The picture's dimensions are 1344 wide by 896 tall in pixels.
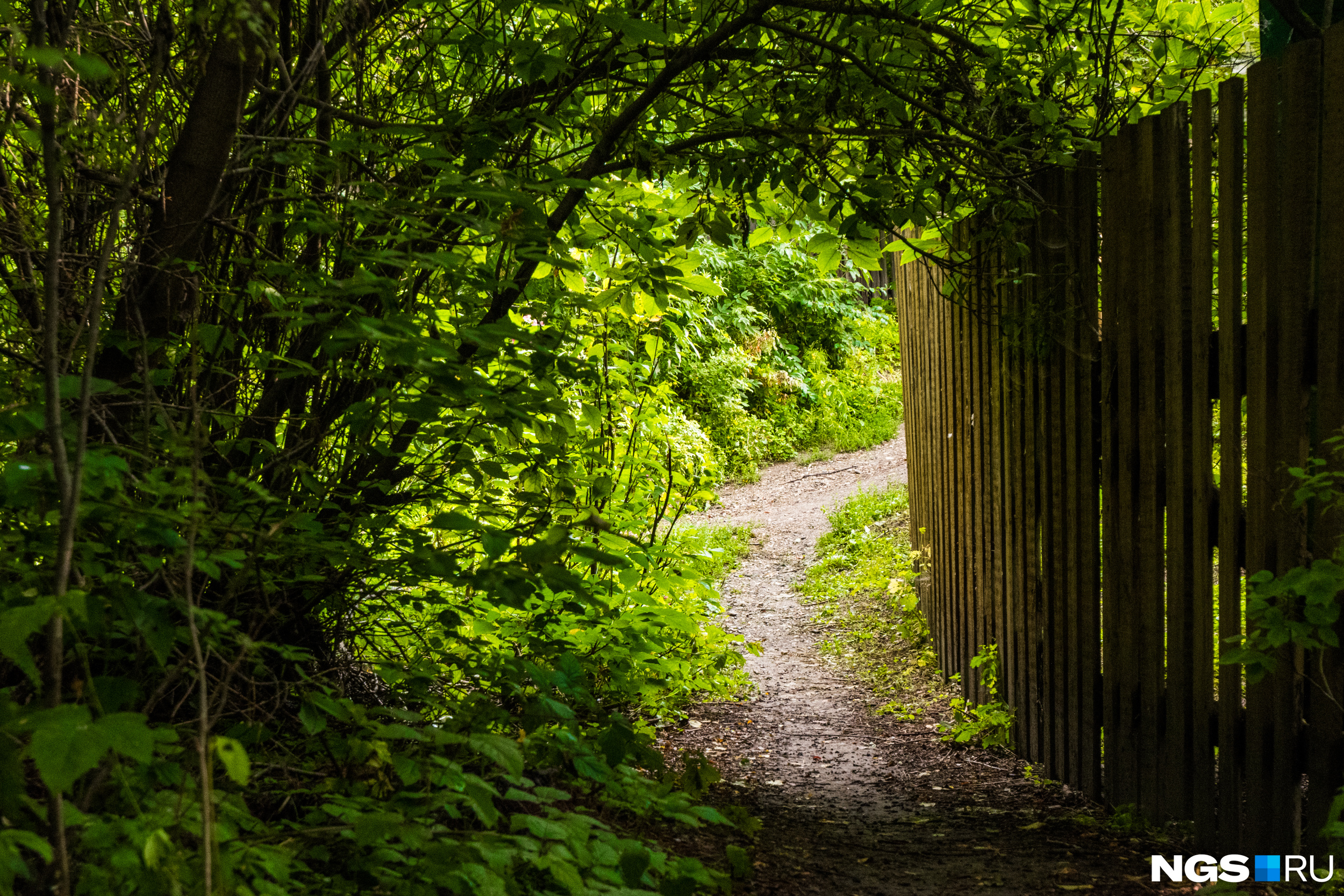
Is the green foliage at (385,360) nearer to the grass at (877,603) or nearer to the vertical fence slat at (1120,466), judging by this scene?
the vertical fence slat at (1120,466)

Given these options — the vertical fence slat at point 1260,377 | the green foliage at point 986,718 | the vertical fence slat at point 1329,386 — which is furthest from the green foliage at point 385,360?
the green foliage at point 986,718

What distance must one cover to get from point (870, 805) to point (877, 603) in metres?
4.16

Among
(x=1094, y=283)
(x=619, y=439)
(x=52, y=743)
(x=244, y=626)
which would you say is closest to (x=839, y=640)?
(x=619, y=439)

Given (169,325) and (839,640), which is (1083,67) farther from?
(839,640)

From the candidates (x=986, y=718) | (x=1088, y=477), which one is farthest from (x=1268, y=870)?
(x=986, y=718)

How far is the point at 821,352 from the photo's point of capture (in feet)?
55.2

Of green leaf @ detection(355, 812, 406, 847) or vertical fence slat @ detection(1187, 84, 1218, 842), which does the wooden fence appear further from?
green leaf @ detection(355, 812, 406, 847)

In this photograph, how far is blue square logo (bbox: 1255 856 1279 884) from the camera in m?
2.67

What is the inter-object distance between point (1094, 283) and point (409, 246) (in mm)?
2708

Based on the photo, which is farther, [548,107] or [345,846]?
[548,107]

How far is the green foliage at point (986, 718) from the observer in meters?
4.68

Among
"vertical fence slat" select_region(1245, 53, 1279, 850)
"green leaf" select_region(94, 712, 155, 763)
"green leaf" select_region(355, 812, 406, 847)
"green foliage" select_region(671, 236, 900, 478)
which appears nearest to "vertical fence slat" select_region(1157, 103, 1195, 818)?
"vertical fence slat" select_region(1245, 53, 1279, 850)

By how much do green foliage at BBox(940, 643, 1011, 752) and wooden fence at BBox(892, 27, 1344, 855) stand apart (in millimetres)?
219

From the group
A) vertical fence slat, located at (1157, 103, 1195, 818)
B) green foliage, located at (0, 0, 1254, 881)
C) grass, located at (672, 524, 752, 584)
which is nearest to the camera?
green foliage, located at (0, 0, 1254, 881)
